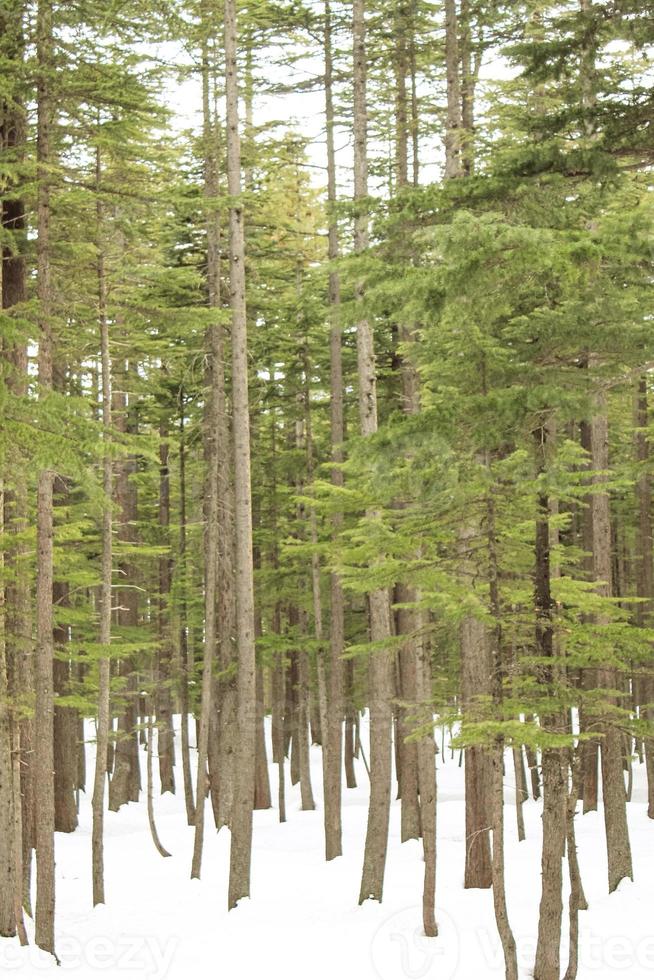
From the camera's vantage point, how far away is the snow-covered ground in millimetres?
12906

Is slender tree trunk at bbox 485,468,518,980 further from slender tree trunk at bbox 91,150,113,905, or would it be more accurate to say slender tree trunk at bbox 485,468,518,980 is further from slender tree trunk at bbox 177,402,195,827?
slender tree trunk at bbox 177,402,195,827

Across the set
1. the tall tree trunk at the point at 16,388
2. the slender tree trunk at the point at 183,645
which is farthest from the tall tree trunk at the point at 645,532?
the tall tree trunk at the point at 16,388

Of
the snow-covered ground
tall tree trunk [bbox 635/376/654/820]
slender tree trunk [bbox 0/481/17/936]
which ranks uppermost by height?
tall tree trunk [bbox 635/376/654/820]

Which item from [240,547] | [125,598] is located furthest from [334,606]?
[125,598]

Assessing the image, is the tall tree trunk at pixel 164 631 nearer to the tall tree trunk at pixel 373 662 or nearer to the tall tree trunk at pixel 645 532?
the tall tree trunk at pixel 373 662

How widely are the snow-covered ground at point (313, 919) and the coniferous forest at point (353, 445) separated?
0.31 feet

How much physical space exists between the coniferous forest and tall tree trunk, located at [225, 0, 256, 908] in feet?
0.21

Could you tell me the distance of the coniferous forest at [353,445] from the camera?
986 centimetres

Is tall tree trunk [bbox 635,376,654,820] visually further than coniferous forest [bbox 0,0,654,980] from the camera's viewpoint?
Yes

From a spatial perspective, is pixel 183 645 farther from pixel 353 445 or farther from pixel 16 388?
pixel 353 445

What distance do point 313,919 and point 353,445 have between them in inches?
351

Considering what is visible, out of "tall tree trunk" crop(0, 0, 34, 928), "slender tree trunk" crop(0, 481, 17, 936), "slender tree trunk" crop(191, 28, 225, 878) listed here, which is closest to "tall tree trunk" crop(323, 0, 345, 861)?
"slender tree trunk" crop(191, 28, 225, 878)

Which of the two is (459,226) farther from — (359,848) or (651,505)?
(651,505)

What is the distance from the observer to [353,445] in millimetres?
10383
